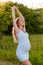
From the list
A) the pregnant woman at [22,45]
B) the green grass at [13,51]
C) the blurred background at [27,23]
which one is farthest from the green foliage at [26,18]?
the pregnant woman at [22,45]

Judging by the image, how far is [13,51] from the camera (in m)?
9.90

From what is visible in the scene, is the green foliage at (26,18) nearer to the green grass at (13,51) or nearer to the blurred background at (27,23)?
the blurred background at (27,23)

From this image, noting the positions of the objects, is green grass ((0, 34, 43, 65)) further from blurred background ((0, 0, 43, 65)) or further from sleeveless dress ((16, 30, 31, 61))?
sleeveless dress ((16, 30, 31, 61))

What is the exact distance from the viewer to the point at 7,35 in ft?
40.5

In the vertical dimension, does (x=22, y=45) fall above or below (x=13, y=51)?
above

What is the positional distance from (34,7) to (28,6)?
24 centimetres

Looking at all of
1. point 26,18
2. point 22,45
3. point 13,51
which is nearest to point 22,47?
point 22,45

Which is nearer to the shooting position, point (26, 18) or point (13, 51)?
point (13, 51)

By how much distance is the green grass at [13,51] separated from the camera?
8.82m

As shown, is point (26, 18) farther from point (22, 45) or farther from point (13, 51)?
point (22, 45)

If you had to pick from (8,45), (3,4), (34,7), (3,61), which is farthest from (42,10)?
(3,61)

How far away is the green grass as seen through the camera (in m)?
8.82

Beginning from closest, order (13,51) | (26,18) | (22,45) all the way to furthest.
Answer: (22,45) → (13,51) → (26,18)

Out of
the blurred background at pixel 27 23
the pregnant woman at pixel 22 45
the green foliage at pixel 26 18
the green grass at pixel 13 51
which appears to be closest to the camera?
the pregnant woman at pixel 22 45
